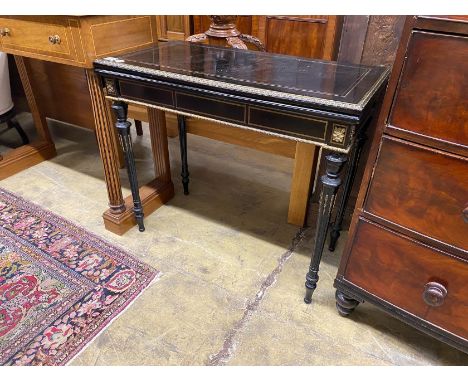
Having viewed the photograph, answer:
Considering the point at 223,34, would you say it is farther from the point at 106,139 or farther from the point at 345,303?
the point at 345,303

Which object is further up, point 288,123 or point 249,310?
point 288,123

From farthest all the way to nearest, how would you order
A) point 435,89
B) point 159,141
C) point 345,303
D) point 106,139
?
point 159,141 → point 106,139 → point 345,303 → point 435,89

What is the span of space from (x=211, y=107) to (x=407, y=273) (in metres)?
0.78

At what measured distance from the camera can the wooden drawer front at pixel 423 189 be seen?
0.87m

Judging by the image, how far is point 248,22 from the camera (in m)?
2.66

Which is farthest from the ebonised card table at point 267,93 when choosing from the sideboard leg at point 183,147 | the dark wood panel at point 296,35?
the dark wood panel at point 296,35

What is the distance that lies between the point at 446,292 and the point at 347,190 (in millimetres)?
523

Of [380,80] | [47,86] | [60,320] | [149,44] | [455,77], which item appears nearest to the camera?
[455,77]

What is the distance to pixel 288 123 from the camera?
1042 millimetres

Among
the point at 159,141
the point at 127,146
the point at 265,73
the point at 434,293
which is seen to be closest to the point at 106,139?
the point at 127,146

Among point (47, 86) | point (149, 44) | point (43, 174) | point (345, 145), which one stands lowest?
point (43, 174)

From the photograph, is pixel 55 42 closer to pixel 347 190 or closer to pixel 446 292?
pixel 347 190

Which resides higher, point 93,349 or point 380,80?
point 380,80
